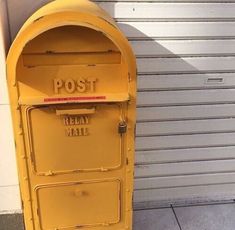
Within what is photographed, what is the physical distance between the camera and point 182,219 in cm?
371

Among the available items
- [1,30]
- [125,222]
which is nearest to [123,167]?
[125,222]

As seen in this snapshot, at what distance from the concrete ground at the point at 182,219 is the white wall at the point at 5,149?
0.17 metres

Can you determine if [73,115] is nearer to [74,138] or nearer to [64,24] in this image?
[74,138]

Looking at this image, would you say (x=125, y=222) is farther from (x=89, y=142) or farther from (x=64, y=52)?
(x=64, y=52)

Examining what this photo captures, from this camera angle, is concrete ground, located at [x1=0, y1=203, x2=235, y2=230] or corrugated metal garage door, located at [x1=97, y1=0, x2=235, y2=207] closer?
corrugated metal garage door, located at [x1=97, y1=0, x2=235, y2=207]

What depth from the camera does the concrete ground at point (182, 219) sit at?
11.5ft

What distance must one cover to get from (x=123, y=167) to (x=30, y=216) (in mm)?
850

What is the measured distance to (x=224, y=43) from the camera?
324 centimetres

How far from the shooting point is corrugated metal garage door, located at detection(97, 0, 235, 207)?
10.1 ft

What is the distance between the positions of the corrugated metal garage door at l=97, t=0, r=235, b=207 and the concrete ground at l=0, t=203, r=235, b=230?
0.41 feet

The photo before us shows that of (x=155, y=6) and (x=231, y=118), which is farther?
(x=231, y=118)

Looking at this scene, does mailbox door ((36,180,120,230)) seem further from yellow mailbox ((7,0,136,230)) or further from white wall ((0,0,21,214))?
white wall ((0,0,21,214))

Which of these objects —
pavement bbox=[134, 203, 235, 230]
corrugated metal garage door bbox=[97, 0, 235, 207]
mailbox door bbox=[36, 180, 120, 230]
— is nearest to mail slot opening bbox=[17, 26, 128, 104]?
mailbox door bbox=[36, 180, 120, 230]

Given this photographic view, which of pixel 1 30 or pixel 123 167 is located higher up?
pixel 1 30
